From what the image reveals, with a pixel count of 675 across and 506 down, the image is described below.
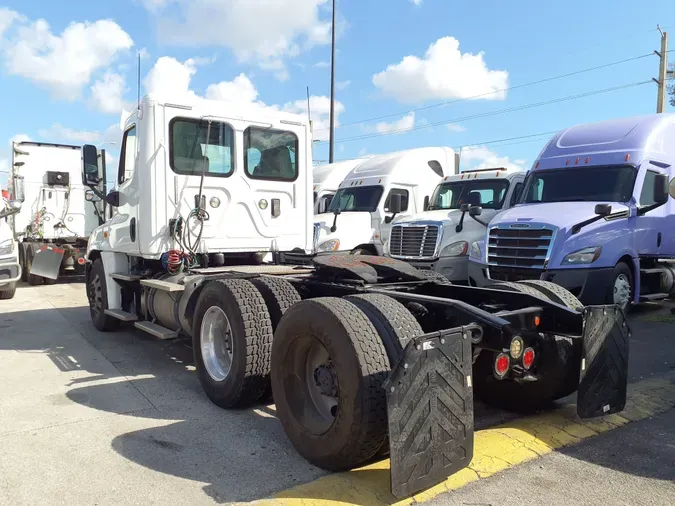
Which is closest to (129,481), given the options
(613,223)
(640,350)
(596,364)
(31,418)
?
(31,418)

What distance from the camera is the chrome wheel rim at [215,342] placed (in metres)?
4.97

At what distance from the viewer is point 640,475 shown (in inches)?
134

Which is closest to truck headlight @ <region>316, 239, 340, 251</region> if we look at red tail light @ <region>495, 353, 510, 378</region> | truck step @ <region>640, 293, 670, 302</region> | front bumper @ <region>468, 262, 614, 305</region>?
front bumper @ <region>468, 262, 614, 305</region>

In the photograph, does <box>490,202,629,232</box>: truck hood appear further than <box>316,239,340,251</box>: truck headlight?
No

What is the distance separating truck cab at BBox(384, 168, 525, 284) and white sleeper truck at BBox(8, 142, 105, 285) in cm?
922

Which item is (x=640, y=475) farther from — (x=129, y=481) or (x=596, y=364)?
(x=129, y=481)

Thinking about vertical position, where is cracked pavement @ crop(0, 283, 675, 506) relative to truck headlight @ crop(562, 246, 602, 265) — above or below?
below

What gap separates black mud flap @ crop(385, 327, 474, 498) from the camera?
283cm

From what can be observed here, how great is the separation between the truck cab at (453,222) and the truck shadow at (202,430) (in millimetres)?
3986

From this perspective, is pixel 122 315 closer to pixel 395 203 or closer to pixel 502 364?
pixel 502 364

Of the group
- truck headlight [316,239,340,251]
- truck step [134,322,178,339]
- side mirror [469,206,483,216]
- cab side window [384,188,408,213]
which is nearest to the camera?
truck step [134,322,178,339]

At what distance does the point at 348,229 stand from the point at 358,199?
1257 millimetres

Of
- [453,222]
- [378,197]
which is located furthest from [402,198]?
[453,222]

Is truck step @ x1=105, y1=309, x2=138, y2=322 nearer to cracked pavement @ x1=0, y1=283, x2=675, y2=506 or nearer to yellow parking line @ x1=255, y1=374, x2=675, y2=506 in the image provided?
cracked pavement @ x1=0, y1=283, x2=675, y2=506
